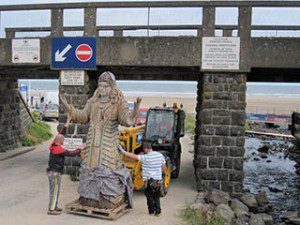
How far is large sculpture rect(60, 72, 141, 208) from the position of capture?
354 inches

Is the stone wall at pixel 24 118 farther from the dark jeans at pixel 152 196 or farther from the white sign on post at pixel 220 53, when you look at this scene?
the dark jeans at pixel 152 196

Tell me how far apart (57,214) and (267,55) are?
699 centimetres

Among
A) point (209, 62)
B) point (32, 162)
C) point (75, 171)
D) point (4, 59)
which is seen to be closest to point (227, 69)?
point (209, 62)

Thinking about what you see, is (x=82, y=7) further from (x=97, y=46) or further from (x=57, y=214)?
(x=57, y=214)

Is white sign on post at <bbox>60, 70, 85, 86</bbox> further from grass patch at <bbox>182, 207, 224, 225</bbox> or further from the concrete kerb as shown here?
the concrete kerb

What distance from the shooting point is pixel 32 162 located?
1634cm

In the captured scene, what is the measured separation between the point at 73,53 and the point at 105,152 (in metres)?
4.72

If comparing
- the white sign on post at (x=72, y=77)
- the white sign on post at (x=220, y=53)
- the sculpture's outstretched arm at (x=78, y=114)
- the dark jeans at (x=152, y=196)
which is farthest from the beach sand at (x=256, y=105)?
the sculpture's outstretched arm at (x=78, y=114)

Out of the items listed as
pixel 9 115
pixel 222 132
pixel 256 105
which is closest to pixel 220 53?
pixel 222 132

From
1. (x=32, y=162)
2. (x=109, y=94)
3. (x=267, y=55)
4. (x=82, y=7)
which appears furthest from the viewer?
(x=32, y=162)

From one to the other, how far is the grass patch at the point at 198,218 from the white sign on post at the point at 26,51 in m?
6.66

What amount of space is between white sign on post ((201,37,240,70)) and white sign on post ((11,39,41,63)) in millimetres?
5050

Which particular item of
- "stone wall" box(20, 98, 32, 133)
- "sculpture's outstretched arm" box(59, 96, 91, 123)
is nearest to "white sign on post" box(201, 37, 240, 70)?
"sculpture's outstretched arm" box(59, 96, 91, 123)

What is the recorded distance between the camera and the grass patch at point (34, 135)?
67.9ft
